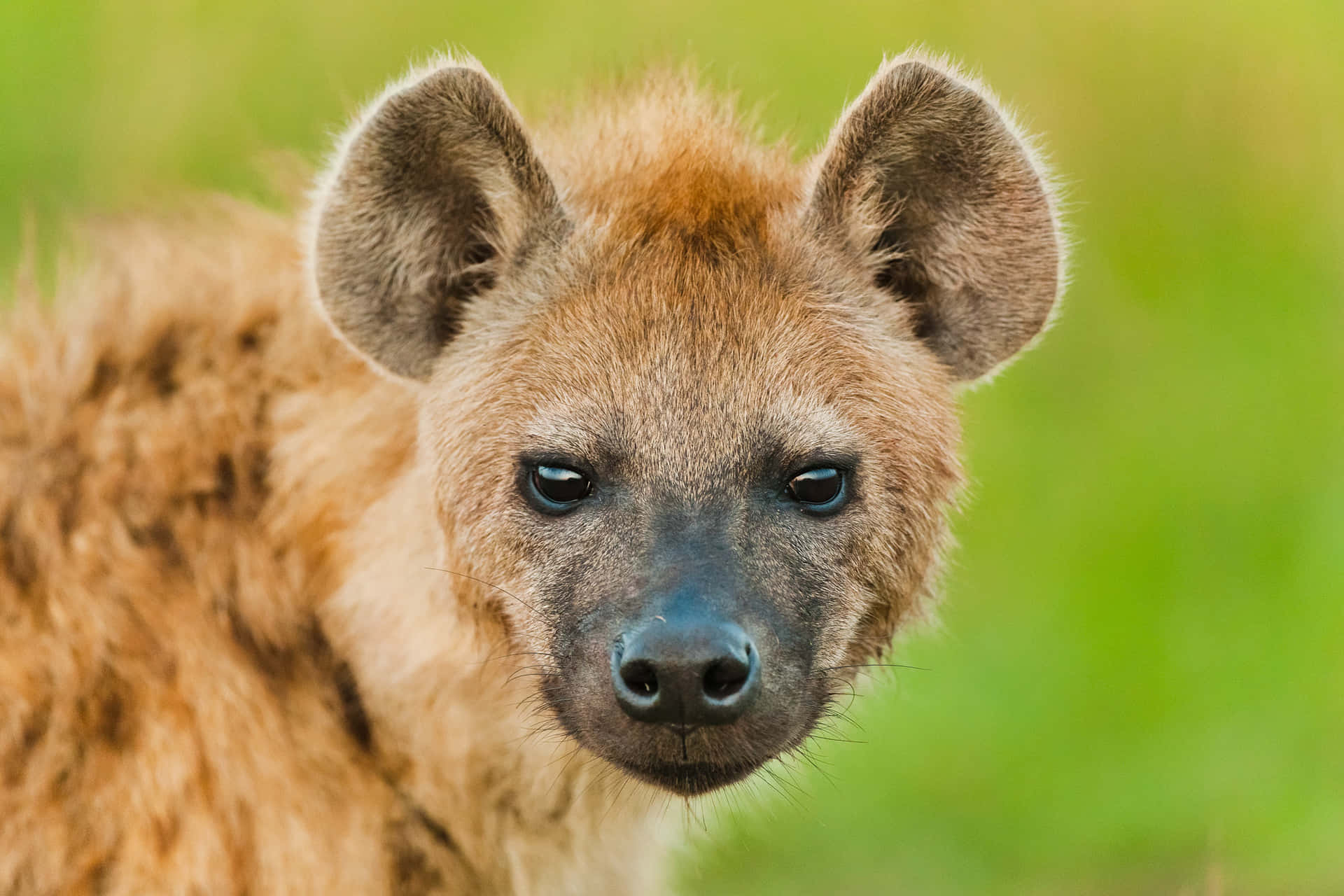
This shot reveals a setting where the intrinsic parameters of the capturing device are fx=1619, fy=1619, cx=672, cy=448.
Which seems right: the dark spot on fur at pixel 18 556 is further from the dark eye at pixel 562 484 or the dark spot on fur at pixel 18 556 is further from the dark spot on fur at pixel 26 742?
the dark eye at pixel 562 484

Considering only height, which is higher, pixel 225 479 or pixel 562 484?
pixel 562 484

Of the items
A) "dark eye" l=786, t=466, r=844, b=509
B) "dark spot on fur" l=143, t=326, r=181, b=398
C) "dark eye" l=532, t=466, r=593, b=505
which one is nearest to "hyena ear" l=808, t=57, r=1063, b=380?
"dark eye" l=786, t=466, r=844, b=509

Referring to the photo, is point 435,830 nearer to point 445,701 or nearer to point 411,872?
point 411,872

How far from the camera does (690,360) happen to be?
3066 millimetres

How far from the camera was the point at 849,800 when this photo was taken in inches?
223

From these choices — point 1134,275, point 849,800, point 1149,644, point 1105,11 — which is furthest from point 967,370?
point 1105,11

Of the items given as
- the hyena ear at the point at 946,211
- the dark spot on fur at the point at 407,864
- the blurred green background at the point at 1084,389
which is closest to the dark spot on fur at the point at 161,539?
the dark spot on fur at the point at 407,864

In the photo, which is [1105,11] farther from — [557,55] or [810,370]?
[810,370]

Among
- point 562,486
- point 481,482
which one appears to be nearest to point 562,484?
point 562,486

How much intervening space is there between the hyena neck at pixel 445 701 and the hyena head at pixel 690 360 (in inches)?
4.1

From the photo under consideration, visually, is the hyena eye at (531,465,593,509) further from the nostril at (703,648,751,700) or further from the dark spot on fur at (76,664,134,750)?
the dark spot on fur at (76,664,134,750)

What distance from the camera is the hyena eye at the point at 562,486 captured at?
3.07 m

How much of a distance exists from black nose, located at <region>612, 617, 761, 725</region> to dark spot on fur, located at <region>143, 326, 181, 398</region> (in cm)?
125

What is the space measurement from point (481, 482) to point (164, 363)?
82 cm
